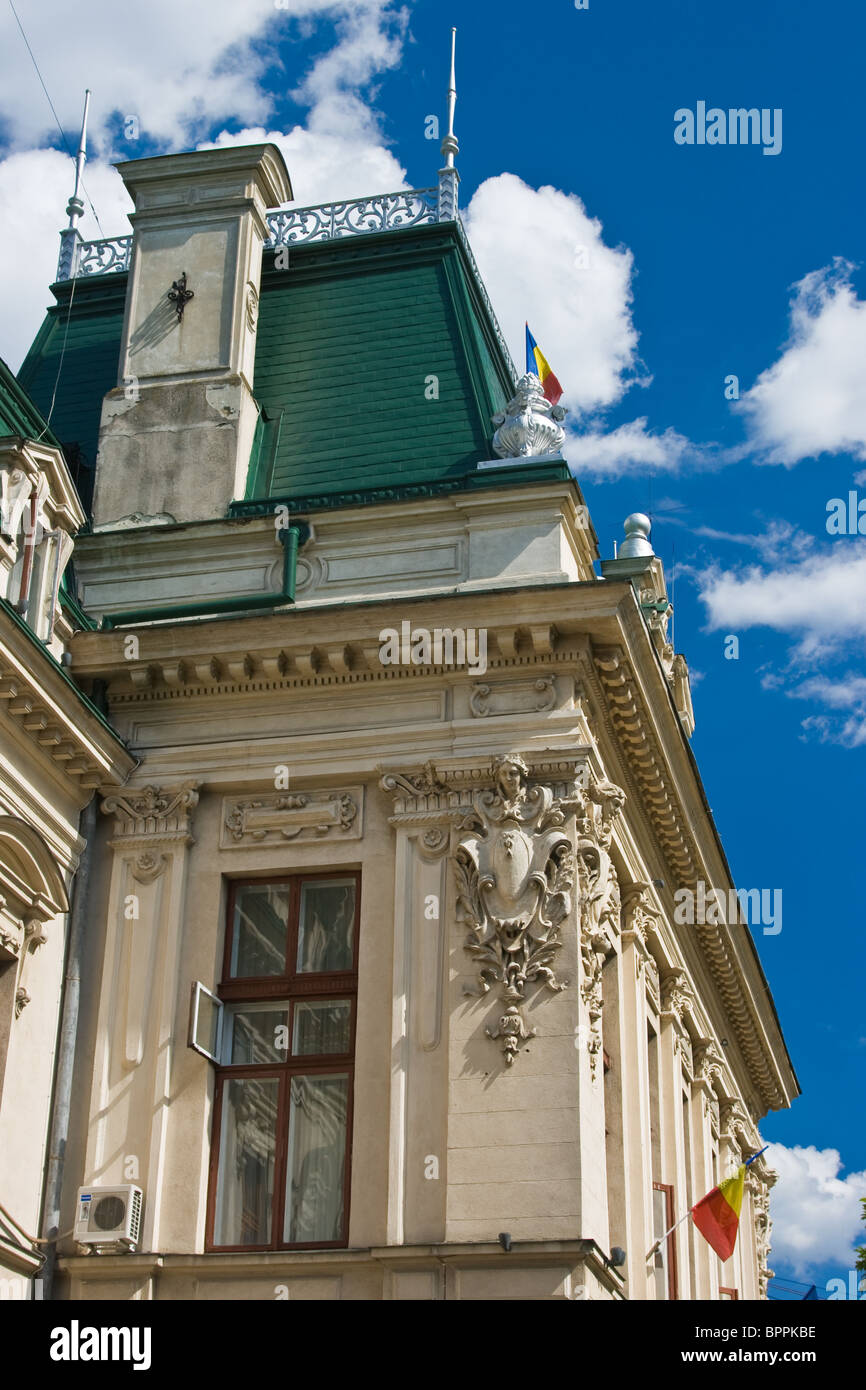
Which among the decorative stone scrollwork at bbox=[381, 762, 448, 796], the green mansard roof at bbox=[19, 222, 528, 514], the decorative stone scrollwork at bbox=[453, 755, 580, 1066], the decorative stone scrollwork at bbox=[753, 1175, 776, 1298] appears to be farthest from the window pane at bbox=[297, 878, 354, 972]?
the decorative stone scrollwork at bbox=[753, 1175, 776, 1298]

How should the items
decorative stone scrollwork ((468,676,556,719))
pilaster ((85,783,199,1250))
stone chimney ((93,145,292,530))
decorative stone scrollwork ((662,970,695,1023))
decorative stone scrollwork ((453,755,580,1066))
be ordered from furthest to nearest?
decorative stone scrollwork ((662,970,695,1023)) < stone chimney ((93,145,292,530)) < decorative stone scrollwork ((468,676,556,719)) < pilaster ((85,783,199,1250)) < decorative stone scrollwork ((453,755,580,1066))

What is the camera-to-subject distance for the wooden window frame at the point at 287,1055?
61.7ft

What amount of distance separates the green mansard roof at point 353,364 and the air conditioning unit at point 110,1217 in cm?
792

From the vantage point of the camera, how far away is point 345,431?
76.3 ft

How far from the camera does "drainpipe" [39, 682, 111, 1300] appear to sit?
18.4 m

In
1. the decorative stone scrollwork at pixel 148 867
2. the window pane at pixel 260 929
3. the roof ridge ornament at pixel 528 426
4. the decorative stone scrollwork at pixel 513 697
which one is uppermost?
the roof ridge ornament at pixel 528 426

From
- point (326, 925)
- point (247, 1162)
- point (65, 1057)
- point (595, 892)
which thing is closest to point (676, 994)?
point (595, 892)

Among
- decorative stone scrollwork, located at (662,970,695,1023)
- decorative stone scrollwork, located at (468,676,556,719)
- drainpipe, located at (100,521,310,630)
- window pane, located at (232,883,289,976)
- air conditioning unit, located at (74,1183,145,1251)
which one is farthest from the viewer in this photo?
decorative stone scrollwork, located at (662,970,695,1023)

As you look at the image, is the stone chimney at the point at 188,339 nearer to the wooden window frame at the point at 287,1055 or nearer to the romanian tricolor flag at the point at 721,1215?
the wooden window frame at the point at 287,1055

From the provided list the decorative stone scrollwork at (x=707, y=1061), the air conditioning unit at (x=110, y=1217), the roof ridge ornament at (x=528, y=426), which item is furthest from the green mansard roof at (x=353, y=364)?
the decorative stone scrollwork at (x=707, y=1061)

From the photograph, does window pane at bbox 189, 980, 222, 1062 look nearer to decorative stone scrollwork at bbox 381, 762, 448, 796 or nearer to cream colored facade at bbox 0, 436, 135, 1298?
cream colored facade at bbox 0, 436, 135, 1298

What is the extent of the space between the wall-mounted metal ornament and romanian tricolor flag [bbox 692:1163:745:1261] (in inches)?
472
